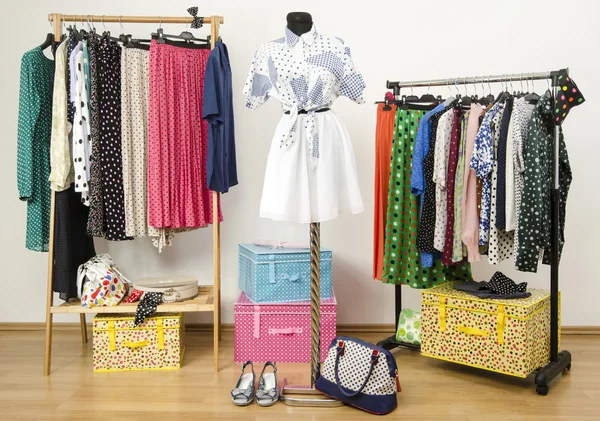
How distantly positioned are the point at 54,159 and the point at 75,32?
0.68 meters

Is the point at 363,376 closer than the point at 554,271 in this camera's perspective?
Yes

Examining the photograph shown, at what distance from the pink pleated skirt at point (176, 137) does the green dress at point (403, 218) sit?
3.45 ft

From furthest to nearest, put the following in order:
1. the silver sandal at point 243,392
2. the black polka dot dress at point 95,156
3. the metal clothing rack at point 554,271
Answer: the black polka dot dress at point 95,156 → the metal clothing rack at point 554,271 → the silver sandal at point 243,392

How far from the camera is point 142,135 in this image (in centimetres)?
319

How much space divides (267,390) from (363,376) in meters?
0.48

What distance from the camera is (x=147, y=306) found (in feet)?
10.3

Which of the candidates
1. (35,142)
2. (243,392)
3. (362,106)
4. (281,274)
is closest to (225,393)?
(243,392)

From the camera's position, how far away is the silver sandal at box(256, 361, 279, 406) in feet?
8.79

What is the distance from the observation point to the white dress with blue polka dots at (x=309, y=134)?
101 inches

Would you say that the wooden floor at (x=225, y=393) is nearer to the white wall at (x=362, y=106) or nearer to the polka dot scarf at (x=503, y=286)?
the polka dot scarf at (x=503, y=286)

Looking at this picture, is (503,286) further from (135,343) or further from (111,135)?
(111,135)

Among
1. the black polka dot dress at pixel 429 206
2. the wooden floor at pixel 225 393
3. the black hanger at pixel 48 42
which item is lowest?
the wooden floor at pixel 225 393

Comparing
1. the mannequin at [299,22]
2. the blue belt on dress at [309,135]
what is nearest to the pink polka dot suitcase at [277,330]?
the blue belt on dress at [309,135]

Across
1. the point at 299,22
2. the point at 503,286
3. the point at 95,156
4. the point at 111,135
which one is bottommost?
the point at 503,286
